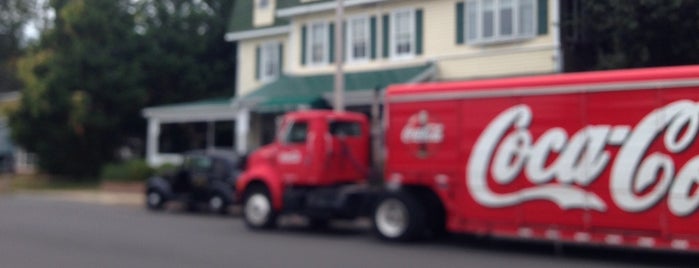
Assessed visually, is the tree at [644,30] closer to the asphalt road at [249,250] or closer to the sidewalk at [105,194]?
the asphalt road at [249,250]

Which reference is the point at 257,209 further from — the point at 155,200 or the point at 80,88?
the point at 80,88

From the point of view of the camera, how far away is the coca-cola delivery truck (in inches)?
466

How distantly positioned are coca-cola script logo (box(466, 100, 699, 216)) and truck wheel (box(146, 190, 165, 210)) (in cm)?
1158

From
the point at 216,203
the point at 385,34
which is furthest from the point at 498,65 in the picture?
the point at 216,203

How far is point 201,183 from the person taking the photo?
21844mm

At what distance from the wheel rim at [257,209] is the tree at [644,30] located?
25.5 feet

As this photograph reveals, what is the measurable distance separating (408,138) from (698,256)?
5.03 m

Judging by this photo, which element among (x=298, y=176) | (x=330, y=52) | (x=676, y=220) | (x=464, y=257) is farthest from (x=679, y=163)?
(x=330, y=52)

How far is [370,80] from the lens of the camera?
25.1 meters

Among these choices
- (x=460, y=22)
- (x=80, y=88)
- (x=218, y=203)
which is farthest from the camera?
(x=80, y=88)

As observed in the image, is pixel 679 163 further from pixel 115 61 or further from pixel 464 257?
pixel 115 61

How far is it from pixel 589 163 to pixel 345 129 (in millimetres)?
5520

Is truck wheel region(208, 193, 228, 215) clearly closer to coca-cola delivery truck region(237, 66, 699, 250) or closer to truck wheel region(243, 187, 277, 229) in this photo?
truck wheel region(243, 187, 277, 229)

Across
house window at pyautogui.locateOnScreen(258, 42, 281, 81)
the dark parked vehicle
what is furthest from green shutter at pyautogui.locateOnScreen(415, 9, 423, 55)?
house window at pyautogui.locateOnScreen(258, 42, 281, 81)
